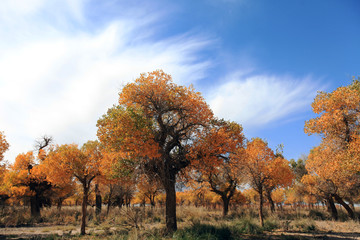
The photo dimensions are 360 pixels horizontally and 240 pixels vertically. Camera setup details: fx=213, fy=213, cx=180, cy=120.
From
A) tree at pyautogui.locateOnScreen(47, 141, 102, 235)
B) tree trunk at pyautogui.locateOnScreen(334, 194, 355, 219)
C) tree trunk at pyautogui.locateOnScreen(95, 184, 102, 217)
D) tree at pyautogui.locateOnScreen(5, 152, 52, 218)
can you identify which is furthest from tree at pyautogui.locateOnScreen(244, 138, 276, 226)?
tree at pyautogui.locateOnScreen(5, 152, 52, 218)

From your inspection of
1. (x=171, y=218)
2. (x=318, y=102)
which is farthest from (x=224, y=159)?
(x=318, y=102)

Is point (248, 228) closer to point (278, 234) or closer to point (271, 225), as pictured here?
point (278, 234)

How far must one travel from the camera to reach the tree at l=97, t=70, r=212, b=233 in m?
13.0

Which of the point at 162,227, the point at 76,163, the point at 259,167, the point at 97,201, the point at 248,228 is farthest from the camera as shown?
the point at 97,201

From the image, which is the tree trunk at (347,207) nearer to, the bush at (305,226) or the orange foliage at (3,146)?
the bush at (305,226)

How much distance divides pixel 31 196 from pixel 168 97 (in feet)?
87.7

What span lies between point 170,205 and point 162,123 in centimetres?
560

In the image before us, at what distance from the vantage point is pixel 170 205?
47.4ft

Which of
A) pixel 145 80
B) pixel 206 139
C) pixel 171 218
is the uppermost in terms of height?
pixel 145 80

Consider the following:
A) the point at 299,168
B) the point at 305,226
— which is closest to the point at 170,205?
the point at 305,226

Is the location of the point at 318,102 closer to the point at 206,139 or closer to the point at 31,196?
the point at 206,139

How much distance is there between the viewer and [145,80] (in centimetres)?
1470

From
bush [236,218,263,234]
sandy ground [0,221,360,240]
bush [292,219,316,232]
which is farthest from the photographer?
bush [292,219,316,232]

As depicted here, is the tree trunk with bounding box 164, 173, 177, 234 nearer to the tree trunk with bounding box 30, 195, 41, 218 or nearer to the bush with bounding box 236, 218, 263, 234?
the bush with bounding box 236, 218, 263, 234
